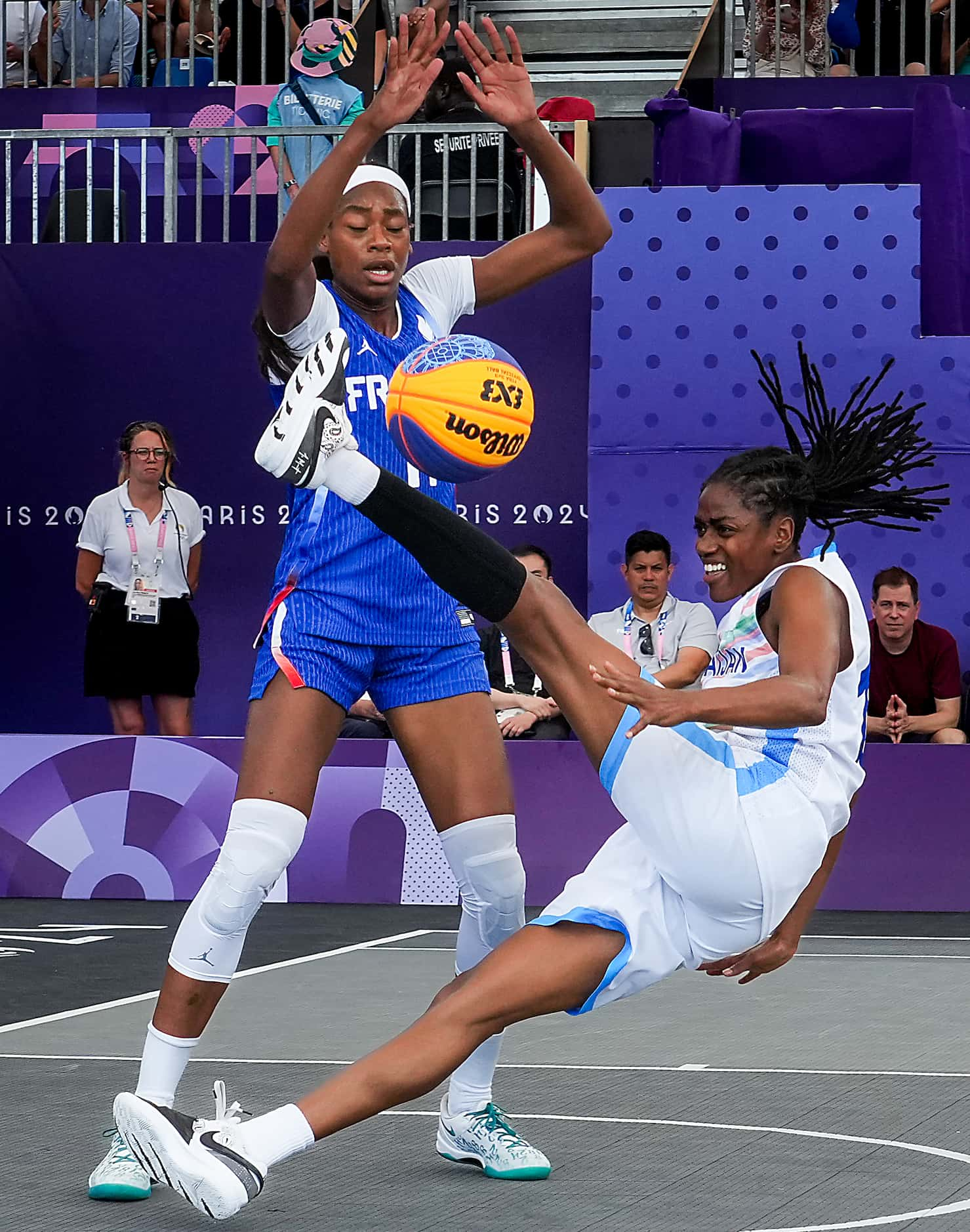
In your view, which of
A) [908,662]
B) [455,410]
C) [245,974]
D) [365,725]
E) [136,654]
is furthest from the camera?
[136,654]

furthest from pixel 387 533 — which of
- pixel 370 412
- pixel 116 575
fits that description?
pixel 116 575

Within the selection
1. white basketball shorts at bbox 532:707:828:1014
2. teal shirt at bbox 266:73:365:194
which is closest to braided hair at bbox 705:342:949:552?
white basketball shorts at bbox 532:707:828:1014

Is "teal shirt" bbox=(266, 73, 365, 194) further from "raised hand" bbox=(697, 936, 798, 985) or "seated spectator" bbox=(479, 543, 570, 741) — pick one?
"raised hand" bbox=(697, 936, 798, 985)

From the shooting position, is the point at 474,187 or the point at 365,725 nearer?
the point at 365,725

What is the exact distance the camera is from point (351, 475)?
359 centimetres

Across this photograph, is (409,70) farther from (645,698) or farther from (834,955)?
(834,955)

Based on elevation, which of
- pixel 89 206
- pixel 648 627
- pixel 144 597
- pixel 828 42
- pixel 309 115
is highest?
pixel 828 42

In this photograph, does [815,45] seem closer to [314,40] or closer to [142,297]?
[314,40]

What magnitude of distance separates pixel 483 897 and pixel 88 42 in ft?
34.3

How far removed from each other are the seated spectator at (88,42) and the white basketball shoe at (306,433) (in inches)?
383

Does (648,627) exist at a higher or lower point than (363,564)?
lower

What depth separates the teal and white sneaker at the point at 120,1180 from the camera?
3.65 m

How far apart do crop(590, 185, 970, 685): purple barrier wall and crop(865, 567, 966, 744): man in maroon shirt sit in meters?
0.75

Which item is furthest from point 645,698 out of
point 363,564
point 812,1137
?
point 812,1137
